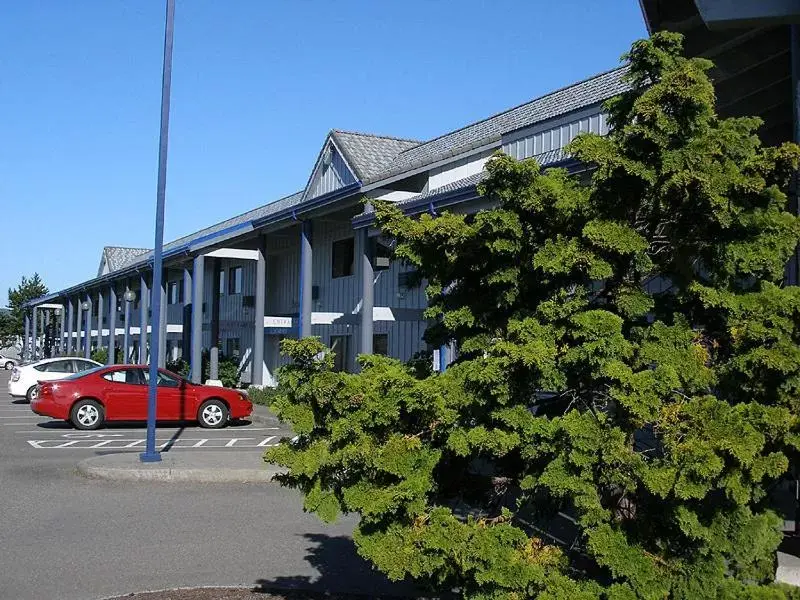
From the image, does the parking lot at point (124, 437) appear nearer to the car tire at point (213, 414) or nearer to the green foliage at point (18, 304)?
the car tire at point (213, 414)

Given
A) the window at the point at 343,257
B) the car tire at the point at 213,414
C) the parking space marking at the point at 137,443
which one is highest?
the window at the point at 343,257

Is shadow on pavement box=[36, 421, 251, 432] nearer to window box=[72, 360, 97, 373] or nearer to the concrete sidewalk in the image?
window box=[72, 360, 97, 373]

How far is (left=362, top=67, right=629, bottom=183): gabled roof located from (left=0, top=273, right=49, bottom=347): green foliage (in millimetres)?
69695

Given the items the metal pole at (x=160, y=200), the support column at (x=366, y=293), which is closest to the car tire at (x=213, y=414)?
the support column at (x=366, y=293)

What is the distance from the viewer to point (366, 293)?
773 inches

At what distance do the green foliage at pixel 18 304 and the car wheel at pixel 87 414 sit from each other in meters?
70.4

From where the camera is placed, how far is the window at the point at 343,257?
26000 millimetres

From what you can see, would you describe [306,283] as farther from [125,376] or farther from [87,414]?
[87,414]

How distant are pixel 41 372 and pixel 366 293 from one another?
13.2m

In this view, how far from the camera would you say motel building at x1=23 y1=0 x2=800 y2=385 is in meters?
8.12

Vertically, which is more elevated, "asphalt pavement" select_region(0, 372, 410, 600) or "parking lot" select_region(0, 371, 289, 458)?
"parking lot" select_region(0, 371, 289, 458)

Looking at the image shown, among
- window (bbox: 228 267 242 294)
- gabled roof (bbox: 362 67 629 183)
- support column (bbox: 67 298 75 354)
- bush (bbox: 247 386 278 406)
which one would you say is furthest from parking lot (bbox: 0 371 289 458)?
support column (bbox: 67 298 75 354)

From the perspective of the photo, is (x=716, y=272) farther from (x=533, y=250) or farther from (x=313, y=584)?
(x=313, y=584)

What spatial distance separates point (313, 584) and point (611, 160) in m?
4.33
